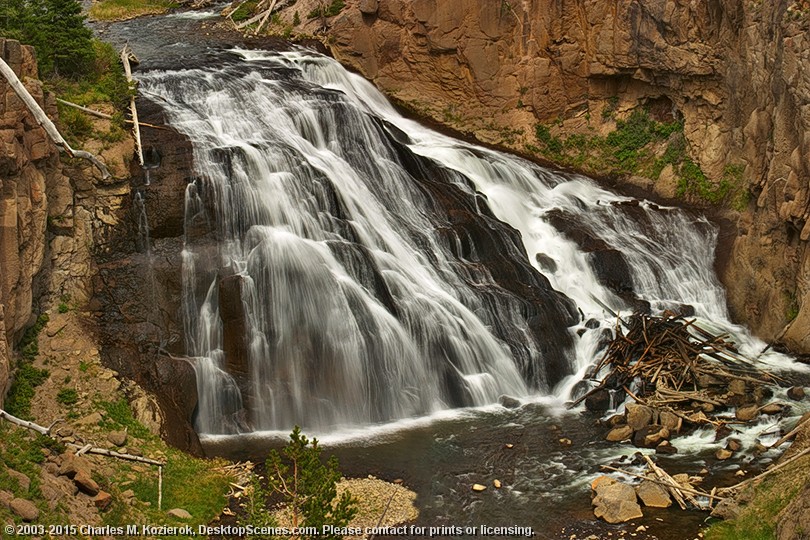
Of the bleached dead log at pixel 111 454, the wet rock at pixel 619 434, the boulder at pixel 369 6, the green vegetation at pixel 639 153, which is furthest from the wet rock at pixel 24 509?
the boulder at pixel 369 6

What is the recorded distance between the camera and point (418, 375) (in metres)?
20.7

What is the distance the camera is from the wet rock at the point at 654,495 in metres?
15.6

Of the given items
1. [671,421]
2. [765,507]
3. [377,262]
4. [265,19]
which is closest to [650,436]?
[671,421]

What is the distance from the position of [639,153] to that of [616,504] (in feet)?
55.1

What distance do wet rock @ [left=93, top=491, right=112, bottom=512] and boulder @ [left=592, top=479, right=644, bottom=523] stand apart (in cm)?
793

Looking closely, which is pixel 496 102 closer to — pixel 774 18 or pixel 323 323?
pixel 774 18

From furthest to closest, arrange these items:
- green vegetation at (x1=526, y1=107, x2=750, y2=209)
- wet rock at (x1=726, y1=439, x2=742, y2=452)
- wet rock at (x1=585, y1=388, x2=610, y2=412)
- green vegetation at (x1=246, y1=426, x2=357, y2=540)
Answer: green vegetation at (x1=526, y1=107, x2=750, y2=209), wet rock at (x1=585, y1=388, x2=610, y2=412), wet rock at (x1=726, y1=439, x2=742, y2=452), green vegetation at (x1=246, y1=426, x2=357, y2=540)

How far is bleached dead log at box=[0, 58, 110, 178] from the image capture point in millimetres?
18516

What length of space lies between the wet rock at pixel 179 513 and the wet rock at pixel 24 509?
9.69 ft

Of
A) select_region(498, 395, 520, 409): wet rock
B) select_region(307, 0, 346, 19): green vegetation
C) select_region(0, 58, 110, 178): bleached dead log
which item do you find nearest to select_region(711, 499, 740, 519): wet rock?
select_region(498, 395, 520, 409): wet rock

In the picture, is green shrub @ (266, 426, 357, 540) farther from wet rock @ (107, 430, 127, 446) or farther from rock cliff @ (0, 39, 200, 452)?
rock cliff @ (0, 39, 200, 452)

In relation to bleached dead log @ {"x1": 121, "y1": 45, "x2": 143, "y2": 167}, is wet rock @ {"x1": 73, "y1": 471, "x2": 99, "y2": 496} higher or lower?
lower

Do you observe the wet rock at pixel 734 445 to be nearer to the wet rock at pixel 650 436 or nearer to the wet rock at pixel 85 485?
the wet rock at pixel 650 436

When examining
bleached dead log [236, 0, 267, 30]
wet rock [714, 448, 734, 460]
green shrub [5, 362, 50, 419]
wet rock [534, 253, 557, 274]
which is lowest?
wet rock [714, 448, 734, 460]
